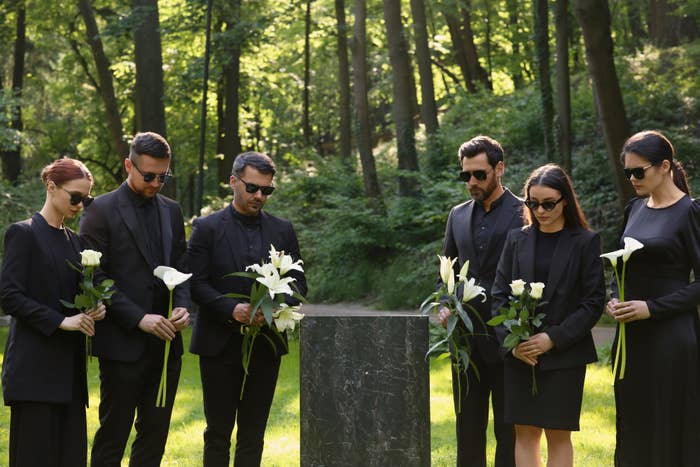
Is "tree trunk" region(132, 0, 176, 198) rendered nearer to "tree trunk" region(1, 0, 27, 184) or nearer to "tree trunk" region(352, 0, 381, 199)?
"tree trunk" region(352, 0, 381, 199)

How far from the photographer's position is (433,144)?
24.0 metres

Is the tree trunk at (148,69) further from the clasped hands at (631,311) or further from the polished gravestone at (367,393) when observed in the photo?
the clasped hands at (631,311)

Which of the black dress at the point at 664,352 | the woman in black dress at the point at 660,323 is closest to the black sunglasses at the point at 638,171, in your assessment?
the woman in black dress at the point at 660,323

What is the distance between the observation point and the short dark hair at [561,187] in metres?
5.88

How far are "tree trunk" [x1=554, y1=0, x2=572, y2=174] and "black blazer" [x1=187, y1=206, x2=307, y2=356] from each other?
11.9 metres

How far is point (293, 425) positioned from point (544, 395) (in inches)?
193

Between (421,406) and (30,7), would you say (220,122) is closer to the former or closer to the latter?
(30,7)

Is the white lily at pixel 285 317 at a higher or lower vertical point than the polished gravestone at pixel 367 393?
higher

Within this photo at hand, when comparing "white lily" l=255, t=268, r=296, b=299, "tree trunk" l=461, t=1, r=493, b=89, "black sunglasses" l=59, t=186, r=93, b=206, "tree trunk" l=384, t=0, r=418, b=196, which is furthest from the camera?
"tree trunk" l=461, t=1, r=493, b=89

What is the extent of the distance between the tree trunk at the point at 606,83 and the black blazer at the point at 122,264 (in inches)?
379

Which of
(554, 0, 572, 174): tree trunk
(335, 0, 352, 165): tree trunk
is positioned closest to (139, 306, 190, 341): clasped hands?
(554, 0, 572, 174): tree trunk

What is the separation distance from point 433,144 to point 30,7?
13050mm

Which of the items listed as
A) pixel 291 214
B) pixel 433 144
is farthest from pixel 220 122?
pixel 433 144

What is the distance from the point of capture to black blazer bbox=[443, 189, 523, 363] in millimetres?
6438
